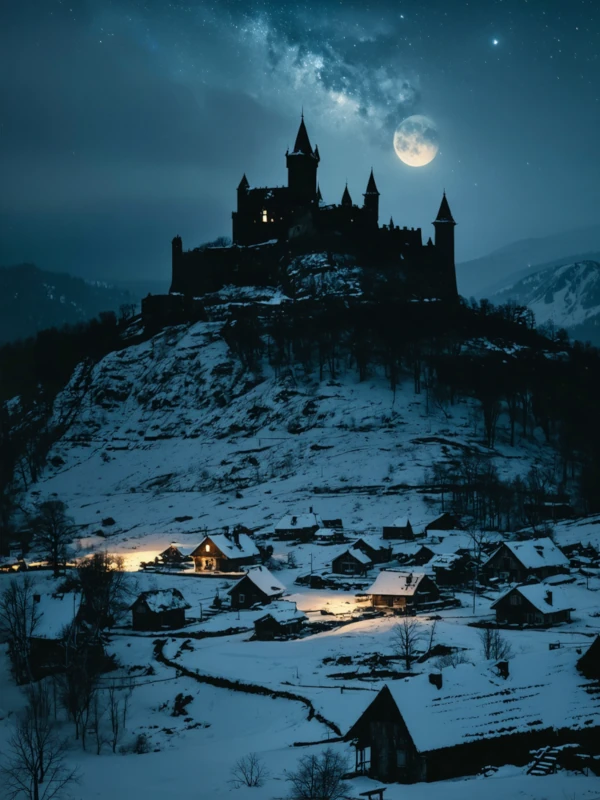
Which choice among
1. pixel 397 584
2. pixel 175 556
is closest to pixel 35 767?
pixel 397 584

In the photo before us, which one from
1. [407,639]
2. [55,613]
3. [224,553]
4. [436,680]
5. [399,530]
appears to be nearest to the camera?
[436,680]

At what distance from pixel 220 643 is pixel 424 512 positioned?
138ft

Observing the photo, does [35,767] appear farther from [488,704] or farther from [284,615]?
[284,615]

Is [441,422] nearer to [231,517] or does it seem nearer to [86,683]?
[231,517]

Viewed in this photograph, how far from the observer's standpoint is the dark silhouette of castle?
6289 inches

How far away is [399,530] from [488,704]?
57.0 meters

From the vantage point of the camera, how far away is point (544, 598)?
60.2m

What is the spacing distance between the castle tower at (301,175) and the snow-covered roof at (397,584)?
106 m

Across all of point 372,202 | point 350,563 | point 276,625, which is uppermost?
point 372,202

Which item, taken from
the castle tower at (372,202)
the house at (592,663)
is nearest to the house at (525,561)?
the house at (592,663)

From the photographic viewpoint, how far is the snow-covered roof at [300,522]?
93.9 m

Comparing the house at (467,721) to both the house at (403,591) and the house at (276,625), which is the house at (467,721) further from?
the house at (403,591)

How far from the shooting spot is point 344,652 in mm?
53375

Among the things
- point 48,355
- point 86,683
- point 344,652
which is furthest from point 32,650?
point 48,355
